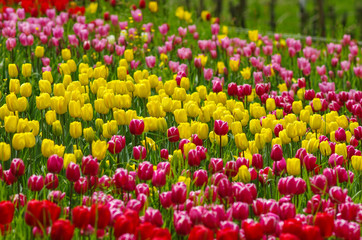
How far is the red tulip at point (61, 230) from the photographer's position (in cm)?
230

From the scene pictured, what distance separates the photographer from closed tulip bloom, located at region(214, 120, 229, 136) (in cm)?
373

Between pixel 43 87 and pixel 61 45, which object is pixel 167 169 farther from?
pixel 61 45

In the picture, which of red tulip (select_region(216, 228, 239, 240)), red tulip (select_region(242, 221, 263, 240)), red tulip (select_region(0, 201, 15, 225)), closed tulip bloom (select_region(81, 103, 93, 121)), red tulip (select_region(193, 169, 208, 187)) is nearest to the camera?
red tulip (select_region(216, 228, 239, 240))

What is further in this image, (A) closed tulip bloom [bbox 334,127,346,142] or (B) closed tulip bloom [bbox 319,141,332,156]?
(A) closed tulip bloom [bbox 334,127,346,142]

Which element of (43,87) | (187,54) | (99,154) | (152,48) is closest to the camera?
(99,154)

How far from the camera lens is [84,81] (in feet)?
16.4

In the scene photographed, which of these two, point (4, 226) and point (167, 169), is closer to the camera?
point (4, 226)

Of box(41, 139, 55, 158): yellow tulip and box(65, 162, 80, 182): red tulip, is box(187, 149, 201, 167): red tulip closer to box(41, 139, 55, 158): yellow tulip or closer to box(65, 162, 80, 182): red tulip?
box(65, 162, 80, 182): red tulip

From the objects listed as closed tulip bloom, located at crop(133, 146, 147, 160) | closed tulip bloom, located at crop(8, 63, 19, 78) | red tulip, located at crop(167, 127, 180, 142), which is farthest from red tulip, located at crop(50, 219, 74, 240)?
closed tulip bloom, located at crop(8, 63, 19, 78)

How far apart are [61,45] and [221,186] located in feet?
14.8

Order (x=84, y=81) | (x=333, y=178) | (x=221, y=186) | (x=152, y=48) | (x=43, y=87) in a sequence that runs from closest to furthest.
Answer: (x=221, y=186) → (x=333, y=178) → (x=43, y=87) → (x=84, y=81) → (x=152, y=48)

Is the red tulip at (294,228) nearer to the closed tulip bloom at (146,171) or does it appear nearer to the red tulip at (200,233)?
the red tulip at (200,233)

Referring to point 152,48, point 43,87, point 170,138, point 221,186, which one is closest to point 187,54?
point 152,48

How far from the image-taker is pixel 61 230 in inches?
91.0
